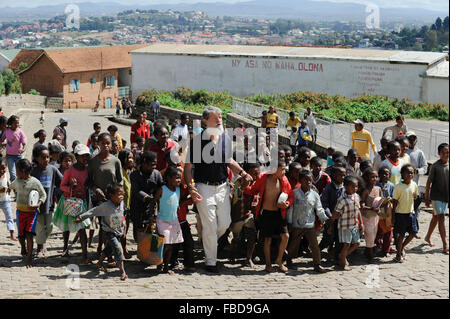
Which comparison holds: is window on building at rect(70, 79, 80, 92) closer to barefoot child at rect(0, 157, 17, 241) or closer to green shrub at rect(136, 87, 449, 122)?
green shrub at rect(136, 87, 449, 122)

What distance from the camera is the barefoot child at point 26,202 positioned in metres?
8.09

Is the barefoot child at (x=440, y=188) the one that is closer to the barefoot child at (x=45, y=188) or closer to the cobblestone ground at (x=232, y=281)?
the cobblestone ground at (x=232, y=281)

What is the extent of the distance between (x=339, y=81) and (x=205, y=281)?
83.4ft

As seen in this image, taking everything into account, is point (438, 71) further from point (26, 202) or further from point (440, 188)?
point (26, 202)

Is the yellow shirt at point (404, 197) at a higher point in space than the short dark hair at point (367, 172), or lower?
lower

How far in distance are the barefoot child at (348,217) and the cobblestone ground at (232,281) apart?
1.01ft

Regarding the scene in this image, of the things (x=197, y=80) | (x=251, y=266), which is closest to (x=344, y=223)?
(x=251, y=266)

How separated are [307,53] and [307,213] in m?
26.8

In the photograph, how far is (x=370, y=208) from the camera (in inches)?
330

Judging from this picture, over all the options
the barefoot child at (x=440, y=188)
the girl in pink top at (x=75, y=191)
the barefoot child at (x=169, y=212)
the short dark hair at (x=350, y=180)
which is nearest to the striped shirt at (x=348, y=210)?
the short dark hair at (x=350, y=180)

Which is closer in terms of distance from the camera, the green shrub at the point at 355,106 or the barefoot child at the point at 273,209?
the barefoot child at the point at 273,209

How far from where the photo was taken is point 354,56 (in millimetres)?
31156

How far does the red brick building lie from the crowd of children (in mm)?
50211
